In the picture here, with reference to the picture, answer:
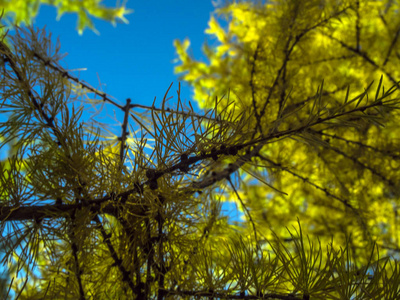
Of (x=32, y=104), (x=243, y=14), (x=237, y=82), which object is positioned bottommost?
(x=32, y=104)

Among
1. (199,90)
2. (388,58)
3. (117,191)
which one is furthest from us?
(199,90)

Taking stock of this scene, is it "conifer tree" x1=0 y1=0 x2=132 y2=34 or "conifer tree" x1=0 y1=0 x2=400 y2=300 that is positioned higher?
"conifer tree" x1=0 y1=0 x2=132 y2=34

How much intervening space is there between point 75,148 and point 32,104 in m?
0.10

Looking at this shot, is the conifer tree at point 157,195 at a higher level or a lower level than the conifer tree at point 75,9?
lower

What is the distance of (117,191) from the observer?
40cm

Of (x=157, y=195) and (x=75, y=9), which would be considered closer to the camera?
(x=157, y=195)

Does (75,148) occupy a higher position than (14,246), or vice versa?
(75,148)

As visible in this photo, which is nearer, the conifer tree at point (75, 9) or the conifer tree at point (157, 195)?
the conifer tree at point (157, 195)

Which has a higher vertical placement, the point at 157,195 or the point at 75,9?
the point at 75,9

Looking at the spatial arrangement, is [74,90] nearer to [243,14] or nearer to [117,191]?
[117,191]

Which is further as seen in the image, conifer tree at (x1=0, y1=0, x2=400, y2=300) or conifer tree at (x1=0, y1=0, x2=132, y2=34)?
conifer tree at (x1=0, y1=0, x2=132, y2=34)

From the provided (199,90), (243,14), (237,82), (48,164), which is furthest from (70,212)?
(199,90)

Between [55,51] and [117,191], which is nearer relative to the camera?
[117,191]

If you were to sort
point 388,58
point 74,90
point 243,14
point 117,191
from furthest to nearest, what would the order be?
point 243,14 → point 388,58 → point 74,90 → point 117,191
